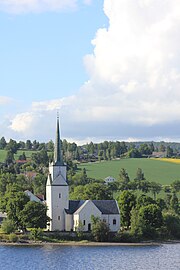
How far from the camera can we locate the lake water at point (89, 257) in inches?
2657

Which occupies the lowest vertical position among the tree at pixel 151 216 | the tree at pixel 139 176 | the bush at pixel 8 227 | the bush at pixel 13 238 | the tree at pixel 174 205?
the bush at pixel 13 238

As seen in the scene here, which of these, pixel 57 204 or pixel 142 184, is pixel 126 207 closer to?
pixel 57 204

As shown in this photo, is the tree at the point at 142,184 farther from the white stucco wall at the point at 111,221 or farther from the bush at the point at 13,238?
the bush at the point at 13,238

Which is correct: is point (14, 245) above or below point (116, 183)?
below

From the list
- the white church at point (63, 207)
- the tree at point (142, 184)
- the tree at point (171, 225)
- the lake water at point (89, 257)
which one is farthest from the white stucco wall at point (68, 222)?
the tree at point (142, 184)

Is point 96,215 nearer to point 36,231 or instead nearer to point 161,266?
point 36,231

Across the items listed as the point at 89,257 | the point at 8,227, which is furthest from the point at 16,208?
the point at 89,257

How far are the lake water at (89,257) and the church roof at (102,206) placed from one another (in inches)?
519

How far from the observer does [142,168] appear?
552 ft

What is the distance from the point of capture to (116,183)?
145 m

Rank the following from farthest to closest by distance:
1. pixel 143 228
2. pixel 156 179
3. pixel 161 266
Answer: pixel 156 179 < pixel 143 228 < pixel 161 266

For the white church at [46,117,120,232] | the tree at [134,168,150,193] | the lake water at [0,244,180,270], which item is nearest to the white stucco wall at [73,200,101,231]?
the white church at [46,117,120,232]


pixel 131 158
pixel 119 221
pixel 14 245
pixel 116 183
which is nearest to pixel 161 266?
pixel 14 245

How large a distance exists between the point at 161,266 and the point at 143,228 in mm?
27064
